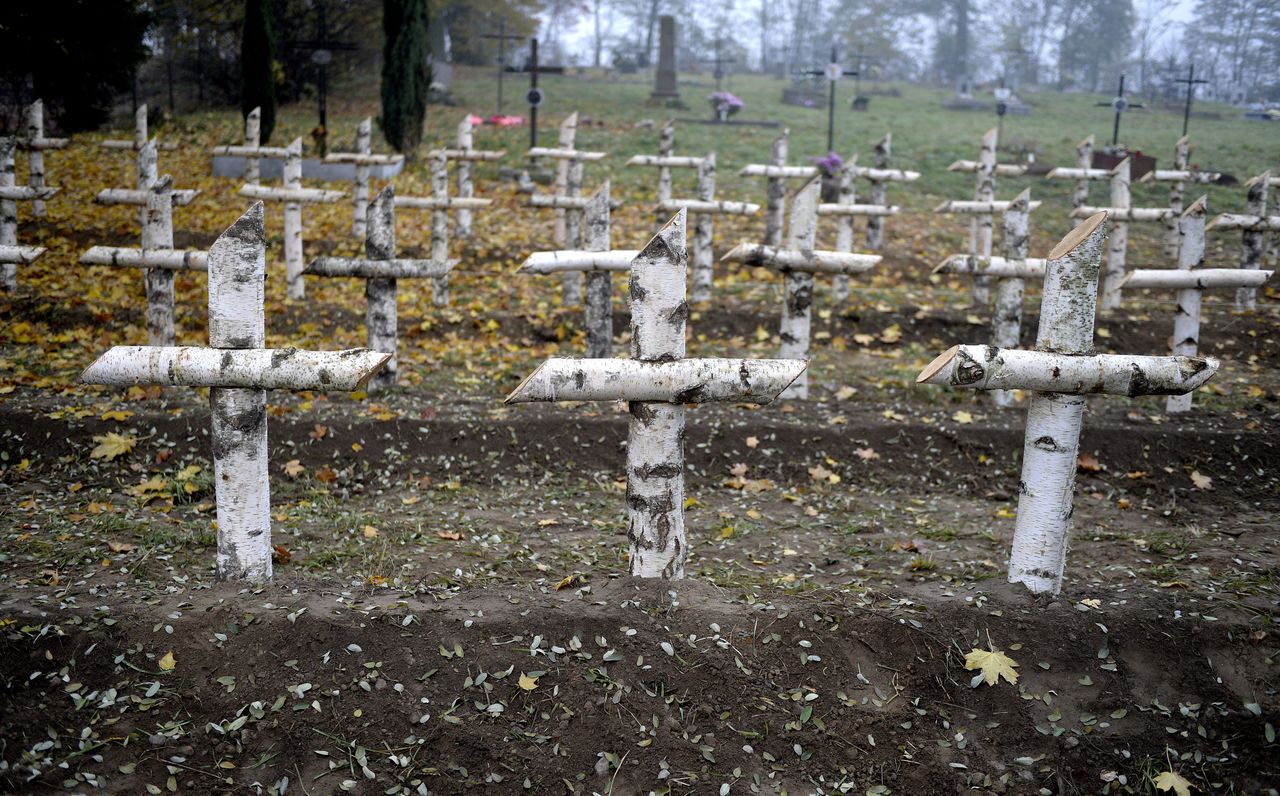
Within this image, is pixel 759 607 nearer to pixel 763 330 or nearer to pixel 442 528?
pixel 442 528

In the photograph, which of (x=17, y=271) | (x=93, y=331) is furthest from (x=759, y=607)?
(x=17, y=271)

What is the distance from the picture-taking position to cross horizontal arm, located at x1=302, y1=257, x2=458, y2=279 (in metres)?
8.55

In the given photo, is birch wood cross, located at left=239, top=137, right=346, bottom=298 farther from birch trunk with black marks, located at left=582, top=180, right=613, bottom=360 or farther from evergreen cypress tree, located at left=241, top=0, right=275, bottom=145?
evergreen cypress tree, located at left=241, top=0, right=275, bottom=145

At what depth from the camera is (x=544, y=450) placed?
25.6 feet

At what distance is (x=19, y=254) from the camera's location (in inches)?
310

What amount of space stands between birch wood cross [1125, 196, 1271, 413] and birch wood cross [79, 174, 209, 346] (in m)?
7.55

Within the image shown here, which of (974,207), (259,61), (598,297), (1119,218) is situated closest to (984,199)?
(974,207)

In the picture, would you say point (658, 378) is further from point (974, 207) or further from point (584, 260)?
point (974, 207)

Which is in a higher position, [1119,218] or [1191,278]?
[1119,218]

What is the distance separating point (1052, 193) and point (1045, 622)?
18937 mm

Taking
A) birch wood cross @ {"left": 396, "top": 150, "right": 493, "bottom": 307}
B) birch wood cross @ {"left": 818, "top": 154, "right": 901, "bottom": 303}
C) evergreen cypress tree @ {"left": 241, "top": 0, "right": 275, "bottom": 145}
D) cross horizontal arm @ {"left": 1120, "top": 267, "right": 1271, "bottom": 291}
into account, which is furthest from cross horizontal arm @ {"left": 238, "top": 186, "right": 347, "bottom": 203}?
cross horizontal arm @ {"left": 1120, "top": 267, "right": 1271, "bottom": 291}

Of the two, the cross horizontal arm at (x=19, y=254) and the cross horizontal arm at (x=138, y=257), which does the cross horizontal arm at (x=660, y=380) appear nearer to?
the cross horizontal arm at (x=138, y=257)

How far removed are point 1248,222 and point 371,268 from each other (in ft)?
30.7

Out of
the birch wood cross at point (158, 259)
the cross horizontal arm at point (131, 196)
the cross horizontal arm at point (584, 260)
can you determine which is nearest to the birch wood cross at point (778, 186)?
the cross horizontal arm at point (584, 260)
